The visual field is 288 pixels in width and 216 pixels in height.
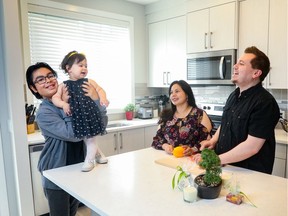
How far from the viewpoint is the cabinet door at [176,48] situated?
11.6ft

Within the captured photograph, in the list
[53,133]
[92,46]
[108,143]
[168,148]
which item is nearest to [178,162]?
[168,148]

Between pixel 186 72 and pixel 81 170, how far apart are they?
7.68 feet

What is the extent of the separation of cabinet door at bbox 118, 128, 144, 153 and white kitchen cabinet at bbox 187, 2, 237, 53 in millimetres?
1309

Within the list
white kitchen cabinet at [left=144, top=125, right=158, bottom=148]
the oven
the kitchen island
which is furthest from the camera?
white kitchen cabinet at [left=144, top=125, right=158, bottom=148]

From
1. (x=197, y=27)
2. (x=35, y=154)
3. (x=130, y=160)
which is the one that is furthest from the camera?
(x=197, y=27)

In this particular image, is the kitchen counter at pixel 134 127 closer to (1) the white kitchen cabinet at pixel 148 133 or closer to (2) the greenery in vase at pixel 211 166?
(1) the white kitchen cabinet at pixel 148 133

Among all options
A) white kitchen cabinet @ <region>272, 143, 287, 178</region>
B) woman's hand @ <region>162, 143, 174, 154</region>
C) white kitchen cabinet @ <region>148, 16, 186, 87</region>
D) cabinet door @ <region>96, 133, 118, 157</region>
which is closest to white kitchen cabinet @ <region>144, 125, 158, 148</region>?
cabinet door @ <region>96, 133, 118, 157</region>

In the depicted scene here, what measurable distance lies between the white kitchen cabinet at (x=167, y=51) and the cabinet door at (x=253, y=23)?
876 mm

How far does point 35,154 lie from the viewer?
98.0 inches

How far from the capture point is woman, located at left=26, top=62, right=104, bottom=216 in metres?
1.46

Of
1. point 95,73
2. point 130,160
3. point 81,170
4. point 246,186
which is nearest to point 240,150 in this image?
point 246,186

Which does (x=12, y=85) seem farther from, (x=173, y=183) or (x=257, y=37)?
(x=257, y=37)

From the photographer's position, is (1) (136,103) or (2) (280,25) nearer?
(2) (280,25)

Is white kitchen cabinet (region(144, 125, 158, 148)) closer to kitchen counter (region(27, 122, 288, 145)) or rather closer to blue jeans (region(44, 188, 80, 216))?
kitchen counter (region(27, 122, 288, 145))
